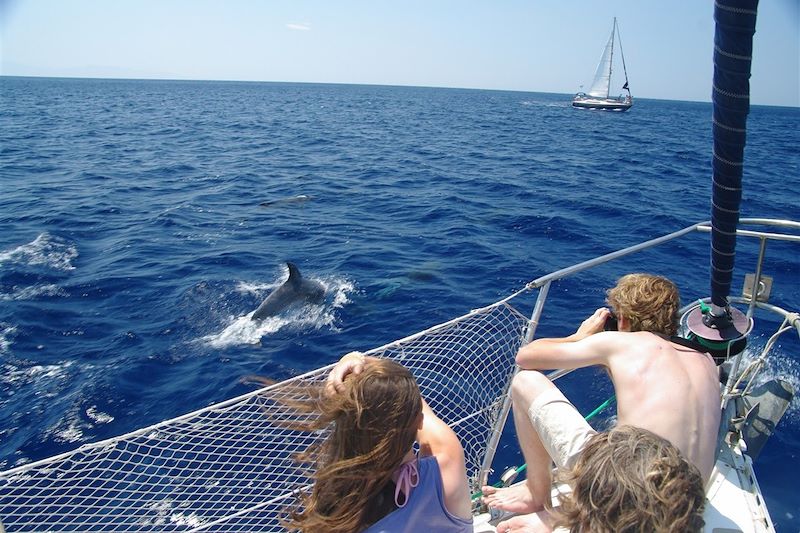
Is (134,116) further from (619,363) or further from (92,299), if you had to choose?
(619,363)

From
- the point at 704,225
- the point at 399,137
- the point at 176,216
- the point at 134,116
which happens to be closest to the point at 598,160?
the point at 399,137

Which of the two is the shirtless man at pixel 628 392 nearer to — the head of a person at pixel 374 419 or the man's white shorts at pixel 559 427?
the man's white shorts at pixel 559 427

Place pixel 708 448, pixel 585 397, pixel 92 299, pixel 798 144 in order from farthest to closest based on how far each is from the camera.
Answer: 1. pixel 798 144
2. pixel 92 299
3. pixel 585 397
4. pixel 708 448

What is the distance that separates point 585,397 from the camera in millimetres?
7539

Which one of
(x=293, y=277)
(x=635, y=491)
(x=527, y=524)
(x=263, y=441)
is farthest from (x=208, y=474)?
(x=635, y=491)

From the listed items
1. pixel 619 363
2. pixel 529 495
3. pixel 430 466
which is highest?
pixel 619 363

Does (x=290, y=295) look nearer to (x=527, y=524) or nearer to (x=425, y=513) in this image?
(x=527, y=524)

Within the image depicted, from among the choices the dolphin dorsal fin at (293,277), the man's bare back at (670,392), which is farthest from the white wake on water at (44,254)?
the man's bare back at (670,392)

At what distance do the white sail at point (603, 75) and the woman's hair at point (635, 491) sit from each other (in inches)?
3675

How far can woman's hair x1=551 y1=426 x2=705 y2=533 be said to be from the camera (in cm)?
155

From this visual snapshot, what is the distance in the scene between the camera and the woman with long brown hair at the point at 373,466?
2123 mm

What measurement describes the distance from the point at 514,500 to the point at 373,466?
1584mm

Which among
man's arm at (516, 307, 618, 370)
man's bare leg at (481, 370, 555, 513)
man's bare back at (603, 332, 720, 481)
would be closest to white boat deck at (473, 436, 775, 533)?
man's bare leg at (481, 370, 555, 513)

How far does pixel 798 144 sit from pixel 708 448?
58.2 metres
